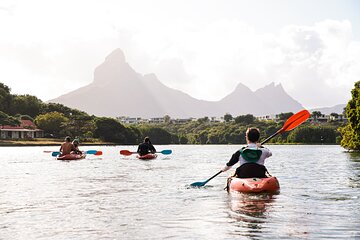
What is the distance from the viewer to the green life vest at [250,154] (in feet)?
45.6

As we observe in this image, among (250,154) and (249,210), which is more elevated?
(250,154)

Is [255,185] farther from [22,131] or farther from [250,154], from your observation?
[22,131]

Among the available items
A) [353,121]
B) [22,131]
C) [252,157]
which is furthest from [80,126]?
[252,157]

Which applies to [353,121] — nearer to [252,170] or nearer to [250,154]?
[252,170]

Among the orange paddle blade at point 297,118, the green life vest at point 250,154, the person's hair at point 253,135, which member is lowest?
the green life vest at point 250,154

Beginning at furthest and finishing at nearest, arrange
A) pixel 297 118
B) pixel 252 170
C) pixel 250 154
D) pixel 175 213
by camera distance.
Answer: pixel 297 118 → pixel 252 170 → pixel 250 154 → pixel 175 213

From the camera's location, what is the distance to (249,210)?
11492 mm

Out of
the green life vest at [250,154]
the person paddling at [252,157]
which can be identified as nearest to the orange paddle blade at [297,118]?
the person paddling at [252,157]

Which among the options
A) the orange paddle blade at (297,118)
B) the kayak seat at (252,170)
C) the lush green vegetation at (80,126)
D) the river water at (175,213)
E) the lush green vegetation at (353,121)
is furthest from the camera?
the lush green vegetation at (80,126)

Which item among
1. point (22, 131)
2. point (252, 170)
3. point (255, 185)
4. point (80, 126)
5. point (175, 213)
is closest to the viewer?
point (175, 213)

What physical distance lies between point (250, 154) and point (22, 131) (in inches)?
4144

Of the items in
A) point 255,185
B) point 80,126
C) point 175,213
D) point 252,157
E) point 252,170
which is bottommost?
point 175,213

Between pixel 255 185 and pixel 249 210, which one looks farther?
pixel 255 185

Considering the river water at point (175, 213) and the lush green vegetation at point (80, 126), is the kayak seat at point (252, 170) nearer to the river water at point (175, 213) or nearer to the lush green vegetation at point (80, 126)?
the river water at point (175, 213)
